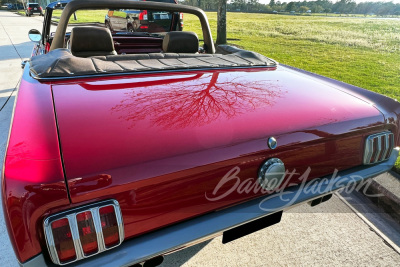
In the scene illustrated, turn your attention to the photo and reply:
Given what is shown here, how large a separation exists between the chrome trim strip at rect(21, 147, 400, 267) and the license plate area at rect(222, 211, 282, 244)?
0.11 m

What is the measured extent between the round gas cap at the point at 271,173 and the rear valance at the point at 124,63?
105 cm

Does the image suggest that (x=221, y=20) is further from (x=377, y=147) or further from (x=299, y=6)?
(x=299, y=6)

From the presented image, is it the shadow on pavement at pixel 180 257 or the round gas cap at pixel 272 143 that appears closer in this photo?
the round gas cap at pixel 272 143

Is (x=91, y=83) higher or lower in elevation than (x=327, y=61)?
higher

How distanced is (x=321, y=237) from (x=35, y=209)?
6.17ft

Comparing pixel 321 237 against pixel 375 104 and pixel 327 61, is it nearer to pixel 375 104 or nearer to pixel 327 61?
pixel 375 104

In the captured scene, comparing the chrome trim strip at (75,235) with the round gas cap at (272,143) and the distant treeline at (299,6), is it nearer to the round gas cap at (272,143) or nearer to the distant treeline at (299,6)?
the round gas cap at (272,143)

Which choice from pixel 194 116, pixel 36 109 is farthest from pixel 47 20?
pixel 194 116

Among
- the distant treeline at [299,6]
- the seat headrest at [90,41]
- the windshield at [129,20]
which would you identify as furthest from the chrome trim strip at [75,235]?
the distant treeline at [299,6]

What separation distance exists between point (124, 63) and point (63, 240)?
1.34m

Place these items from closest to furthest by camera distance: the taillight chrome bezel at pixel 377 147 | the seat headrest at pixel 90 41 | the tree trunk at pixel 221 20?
the taillight chrome bezel at pixel 377 147 → the seat headrest at pixel 90 41 → the tree trunk at pixel 221 20

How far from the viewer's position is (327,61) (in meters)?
8.36

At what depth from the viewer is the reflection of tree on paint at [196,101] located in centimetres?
134

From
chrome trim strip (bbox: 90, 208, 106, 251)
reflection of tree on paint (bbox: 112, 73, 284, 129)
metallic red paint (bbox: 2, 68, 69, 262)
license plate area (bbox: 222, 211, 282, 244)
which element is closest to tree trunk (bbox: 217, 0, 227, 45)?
reflection of tree on paint (bbox: 112, 73, 284, 129)
